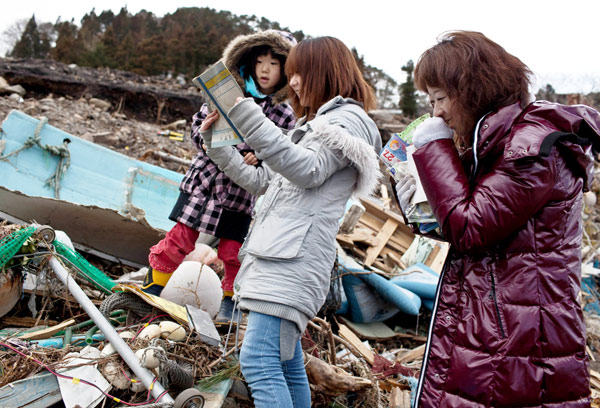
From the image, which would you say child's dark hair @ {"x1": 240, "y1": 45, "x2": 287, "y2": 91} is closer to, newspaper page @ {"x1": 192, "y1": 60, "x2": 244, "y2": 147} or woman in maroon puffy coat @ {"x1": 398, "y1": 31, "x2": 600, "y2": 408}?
newspaper page @ {"x1": 192, "y1": 60, "x2": 244, "y2": 147}

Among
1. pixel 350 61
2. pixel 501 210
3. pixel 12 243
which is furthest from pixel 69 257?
pixel 501 210

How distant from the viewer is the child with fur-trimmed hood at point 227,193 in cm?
281

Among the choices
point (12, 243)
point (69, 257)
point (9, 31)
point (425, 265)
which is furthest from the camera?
point (9, 31)

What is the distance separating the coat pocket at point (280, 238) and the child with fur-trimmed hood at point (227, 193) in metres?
1.04

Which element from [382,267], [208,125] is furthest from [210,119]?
[382,267]

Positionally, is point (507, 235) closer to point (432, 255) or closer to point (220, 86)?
A: point (220, 86)

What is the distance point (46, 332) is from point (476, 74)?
2.47 metres

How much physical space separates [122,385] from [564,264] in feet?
6.00

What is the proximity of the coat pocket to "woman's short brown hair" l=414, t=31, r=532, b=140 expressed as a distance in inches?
26.5

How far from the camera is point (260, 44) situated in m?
2.91

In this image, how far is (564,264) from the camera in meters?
1.32

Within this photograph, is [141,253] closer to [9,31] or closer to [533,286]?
[533,286]

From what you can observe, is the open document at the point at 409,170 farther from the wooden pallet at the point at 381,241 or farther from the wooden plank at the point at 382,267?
the wooden plank at the point at 382,267

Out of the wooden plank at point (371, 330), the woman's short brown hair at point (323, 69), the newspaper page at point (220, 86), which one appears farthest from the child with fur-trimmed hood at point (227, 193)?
the wooden plank at point (371, 330)
